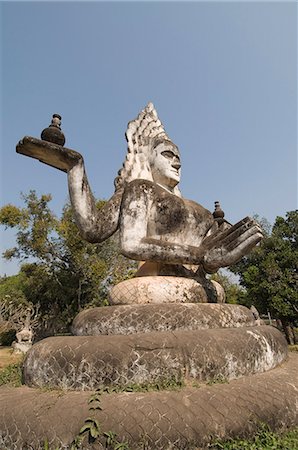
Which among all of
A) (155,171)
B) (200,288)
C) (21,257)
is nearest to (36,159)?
(155,171)

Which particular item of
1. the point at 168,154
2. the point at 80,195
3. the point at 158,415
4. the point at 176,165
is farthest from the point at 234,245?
the point at 158,415

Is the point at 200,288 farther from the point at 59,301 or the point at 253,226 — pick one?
the point at 59,301

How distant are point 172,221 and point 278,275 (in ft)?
54.7

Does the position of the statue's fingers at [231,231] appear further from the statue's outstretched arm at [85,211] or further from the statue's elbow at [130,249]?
the statue's outstretched arm at [85,211]

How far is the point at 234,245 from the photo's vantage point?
3699 millimetres

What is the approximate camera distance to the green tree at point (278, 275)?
18062 millimetres

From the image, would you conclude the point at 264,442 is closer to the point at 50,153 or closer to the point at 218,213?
the point at 218,213

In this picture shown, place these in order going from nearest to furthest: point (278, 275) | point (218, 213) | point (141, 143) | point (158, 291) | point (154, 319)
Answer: point (154, 319)
point (158, 291)
point (218, 213)
point (141, 143)
point (278, 275)

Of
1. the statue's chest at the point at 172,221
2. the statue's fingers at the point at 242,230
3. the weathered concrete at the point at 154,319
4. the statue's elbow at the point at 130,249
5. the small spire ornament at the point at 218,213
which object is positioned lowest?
the weathered concrete at the point at 154,319

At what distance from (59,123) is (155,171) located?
59.1 inches

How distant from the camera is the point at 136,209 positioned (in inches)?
151

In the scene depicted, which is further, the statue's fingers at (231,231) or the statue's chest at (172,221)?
the statue's chest at (172,221)

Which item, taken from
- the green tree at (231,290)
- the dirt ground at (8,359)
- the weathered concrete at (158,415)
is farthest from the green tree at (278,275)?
the weathered concrete at (158,415)

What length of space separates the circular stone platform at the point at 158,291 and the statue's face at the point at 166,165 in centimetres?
157
